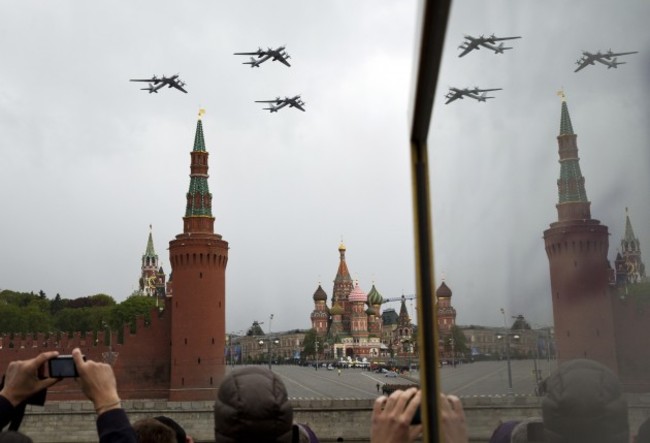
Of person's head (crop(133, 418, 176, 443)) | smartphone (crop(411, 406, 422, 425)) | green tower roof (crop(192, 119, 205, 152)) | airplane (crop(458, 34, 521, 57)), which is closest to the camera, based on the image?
airplane (crop(458, 34, 521, 57))

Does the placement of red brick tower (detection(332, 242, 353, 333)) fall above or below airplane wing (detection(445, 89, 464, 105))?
above

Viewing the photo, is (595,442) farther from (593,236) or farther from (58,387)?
(58,387)

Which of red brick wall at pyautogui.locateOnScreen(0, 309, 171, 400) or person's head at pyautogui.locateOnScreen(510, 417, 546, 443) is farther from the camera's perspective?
red brick wall at pyautogui.locateOnScreen(0, 309, 171, 400)

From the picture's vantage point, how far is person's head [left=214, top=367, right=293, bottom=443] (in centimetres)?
132

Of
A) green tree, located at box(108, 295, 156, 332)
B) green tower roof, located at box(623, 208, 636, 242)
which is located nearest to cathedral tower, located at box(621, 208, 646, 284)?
green tower roof, located at box(623, 208, 636, 242)

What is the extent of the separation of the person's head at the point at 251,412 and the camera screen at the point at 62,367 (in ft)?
1.09

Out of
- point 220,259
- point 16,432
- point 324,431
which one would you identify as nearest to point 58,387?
point 220,259

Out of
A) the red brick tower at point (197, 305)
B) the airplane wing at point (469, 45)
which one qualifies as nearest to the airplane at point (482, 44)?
the airplane wing at point (469, 45)

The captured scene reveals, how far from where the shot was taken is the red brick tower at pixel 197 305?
29266mm

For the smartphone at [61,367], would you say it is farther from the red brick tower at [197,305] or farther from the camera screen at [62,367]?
the red brick tower at [197,305]

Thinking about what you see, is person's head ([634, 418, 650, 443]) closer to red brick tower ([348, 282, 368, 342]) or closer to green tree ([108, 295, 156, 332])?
green tree ([108, 295, 156, 332])

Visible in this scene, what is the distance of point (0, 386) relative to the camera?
1603 mm

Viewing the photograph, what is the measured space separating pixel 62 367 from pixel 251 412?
1.45ft

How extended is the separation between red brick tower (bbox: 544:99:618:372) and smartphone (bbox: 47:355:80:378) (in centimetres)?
116
